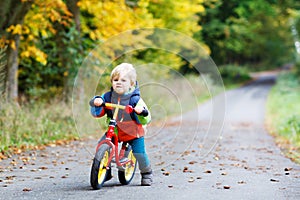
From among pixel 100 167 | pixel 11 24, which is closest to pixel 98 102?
pixel 100 167

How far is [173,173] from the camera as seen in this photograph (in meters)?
7.27

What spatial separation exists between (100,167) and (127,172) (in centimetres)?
58

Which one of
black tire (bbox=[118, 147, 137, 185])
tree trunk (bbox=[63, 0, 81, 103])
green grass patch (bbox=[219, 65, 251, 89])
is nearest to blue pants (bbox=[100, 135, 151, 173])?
black tire (bbox=[118, 147, 137, 185])

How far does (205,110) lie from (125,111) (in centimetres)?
1761

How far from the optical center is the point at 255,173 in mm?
7367

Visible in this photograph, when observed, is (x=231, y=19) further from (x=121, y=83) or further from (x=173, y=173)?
(x=121, y=83)

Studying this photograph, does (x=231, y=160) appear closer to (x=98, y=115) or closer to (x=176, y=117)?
(x=98, y=115)

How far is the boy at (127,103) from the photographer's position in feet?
18.8

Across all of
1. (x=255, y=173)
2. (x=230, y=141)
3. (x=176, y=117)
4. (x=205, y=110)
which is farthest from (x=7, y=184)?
(x=205, y=110)

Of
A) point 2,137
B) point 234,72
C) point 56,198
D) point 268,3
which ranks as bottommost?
point 56,198

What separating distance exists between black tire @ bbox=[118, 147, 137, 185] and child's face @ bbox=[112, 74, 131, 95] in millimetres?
821

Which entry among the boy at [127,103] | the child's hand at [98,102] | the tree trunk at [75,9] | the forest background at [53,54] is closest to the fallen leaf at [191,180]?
the boy at [127,103]

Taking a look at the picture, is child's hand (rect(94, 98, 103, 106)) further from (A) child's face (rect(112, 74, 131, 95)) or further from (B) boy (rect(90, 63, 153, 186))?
(A) child's face (rect(112, 74, 131, 95))

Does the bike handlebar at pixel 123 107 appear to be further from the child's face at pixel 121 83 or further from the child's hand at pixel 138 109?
the child's face at pixel 121 83
